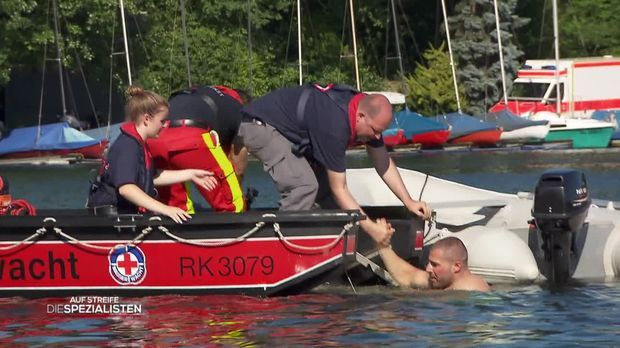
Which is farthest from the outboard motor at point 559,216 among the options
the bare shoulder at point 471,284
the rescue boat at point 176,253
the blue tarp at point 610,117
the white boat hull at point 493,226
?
the blue tarp at point 610,117

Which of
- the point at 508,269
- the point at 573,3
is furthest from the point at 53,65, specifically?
the point at 508,269

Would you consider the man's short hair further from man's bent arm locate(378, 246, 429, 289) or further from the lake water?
the lake water

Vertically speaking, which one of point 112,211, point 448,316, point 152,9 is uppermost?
point 152,9

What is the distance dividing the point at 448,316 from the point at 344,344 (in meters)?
1.27

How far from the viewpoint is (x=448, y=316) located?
35.8 ft

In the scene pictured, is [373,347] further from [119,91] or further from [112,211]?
[119,91]

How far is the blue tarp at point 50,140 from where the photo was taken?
136 ft

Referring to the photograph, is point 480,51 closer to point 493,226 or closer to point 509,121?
point 509,121

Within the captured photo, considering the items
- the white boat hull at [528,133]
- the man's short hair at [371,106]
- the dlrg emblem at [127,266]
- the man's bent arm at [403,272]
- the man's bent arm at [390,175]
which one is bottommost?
the white boat hull at [528,133]

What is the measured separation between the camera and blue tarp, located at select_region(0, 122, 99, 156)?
136 feet

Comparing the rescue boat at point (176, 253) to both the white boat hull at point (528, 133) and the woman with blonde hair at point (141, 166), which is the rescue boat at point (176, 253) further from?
the white boat hull at point (528, 133)

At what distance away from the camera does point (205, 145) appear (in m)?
11.5

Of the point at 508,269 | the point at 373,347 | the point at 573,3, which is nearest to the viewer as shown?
the point at 373,347

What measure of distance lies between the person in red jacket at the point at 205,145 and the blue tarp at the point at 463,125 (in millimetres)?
31975
